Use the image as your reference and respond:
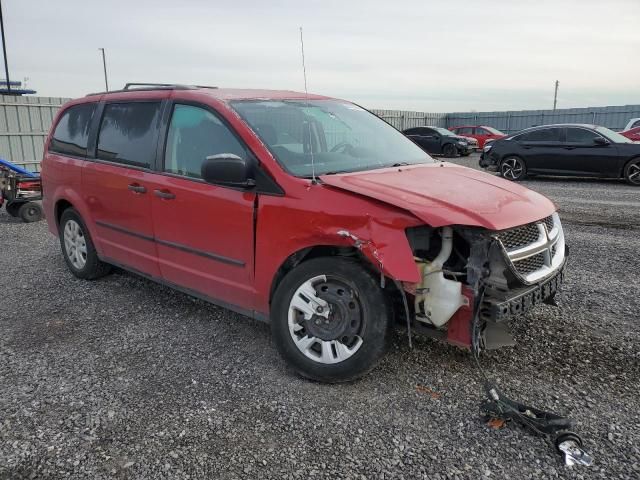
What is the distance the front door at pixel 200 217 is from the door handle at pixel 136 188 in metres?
0.11

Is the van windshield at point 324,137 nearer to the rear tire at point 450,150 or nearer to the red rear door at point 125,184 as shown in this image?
the red rear door at point 125,184

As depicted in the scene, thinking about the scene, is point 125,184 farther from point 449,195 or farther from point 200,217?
point 449,195

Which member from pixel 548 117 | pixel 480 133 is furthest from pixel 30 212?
pixel 548 117

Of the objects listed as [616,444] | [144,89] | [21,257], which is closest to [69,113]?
[144,89]

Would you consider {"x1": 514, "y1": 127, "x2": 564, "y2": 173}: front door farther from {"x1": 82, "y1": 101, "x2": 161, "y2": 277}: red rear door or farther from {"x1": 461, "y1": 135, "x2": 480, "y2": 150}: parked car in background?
{"x1": 82, "y1": 101, "x2": 161, "y2": 277}: red rear door

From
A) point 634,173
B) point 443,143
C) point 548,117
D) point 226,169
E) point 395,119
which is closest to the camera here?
point 226,169

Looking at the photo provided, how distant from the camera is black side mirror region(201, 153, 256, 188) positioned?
3.24 meters

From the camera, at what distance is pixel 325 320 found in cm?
314

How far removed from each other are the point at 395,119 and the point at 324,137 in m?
26.5

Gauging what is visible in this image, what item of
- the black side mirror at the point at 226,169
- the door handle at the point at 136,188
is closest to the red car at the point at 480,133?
the door handle at the point at 136,188

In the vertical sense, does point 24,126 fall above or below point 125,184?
above

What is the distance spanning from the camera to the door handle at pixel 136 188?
13.5 ft

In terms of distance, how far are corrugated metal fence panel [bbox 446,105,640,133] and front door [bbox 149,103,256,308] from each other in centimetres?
2930

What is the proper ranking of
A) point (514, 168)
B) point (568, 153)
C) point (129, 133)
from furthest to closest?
point (514, 168)
point (568, 153)
point (129, 133)
